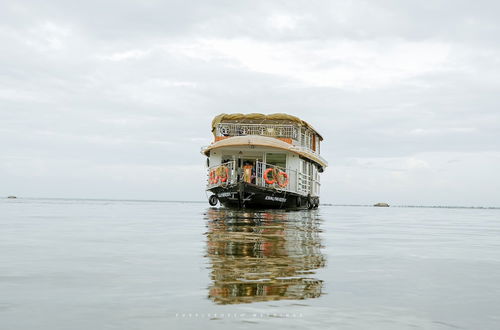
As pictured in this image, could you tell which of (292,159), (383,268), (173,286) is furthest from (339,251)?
(292,159)

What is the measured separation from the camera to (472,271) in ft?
20.8

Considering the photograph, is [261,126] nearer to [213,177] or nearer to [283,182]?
[213,177]

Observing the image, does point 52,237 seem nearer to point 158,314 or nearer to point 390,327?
point 158,314

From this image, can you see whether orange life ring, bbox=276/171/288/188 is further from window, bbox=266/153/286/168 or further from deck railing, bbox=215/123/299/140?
deck railing, bbox=215/123/299/140

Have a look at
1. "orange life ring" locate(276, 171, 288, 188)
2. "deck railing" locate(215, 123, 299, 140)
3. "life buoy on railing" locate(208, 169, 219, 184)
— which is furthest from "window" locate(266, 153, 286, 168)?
"life buoy on railing" locate(208, 169, 219, 184)

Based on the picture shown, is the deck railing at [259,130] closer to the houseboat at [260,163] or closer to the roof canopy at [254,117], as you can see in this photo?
the houseboat at [260,163]

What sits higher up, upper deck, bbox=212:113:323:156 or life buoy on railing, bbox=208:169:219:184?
upper deck, bbox=212:113:323:156

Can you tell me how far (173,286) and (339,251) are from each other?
13.0ft

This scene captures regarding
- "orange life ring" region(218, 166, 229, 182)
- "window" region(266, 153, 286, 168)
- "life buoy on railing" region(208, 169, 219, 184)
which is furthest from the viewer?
"window" region(266, 153, 286, 168)

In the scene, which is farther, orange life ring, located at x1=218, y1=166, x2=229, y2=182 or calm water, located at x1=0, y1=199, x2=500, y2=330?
orange life ring, located at x1=218, y1=166, x2=229, y2=182

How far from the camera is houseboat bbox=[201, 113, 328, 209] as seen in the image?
A: 27.6m

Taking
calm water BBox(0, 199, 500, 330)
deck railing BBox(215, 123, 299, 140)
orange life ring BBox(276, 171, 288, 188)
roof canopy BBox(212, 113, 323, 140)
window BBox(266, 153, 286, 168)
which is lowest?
calm water BBox(0, 199, 500, 330)

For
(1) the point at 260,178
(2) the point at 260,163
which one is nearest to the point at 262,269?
(2) the point at 260,163

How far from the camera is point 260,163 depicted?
1135 inches
